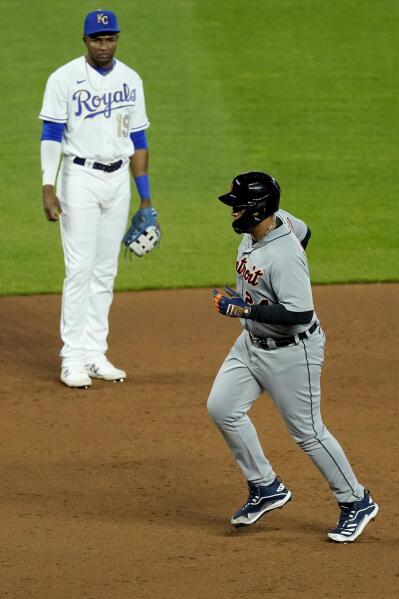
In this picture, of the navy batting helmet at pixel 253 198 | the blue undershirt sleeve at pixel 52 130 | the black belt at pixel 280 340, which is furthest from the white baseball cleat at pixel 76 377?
the navy batting helmet at pixel 253 198

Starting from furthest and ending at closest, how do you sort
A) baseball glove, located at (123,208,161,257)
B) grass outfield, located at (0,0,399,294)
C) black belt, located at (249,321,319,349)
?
grass outfield, located at (0,0,399,294), baseball glove, located at (123,208,161,257), black belt, located at (249,321,319,349)

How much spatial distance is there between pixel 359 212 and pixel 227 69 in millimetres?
4032

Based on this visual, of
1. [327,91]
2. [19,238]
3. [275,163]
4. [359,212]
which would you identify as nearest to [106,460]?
[19,238]

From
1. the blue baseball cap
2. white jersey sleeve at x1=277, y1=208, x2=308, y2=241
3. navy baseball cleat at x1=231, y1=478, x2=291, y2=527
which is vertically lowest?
navy baseball cleat at x1=231, y1=478, x2=291, y2=527

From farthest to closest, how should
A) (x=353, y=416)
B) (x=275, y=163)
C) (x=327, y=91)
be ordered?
(x=327, y=91)
(x=275, y=163)
(x=353, y=416)

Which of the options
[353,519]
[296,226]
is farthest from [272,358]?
[353,519]

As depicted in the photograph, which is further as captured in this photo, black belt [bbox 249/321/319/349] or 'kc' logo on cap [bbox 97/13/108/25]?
'kc' logo on cap [bbox 97/13/108/25]

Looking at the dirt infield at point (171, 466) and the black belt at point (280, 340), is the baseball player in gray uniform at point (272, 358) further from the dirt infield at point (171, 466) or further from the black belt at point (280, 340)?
the dirt infield at point (171, 466)

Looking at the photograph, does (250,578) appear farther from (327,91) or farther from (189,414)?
(327,91)

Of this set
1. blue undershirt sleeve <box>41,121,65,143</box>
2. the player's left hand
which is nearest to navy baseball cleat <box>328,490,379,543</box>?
the player's left hand

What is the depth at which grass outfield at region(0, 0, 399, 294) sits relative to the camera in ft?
39.4

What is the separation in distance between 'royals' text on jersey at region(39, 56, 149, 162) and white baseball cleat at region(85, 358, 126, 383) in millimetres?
1369

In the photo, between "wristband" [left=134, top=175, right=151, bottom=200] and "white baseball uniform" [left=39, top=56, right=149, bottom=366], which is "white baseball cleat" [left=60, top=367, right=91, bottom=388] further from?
"wristband" [left=134, top=175, right=151, bottom=200]

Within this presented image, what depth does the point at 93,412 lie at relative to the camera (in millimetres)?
8414
